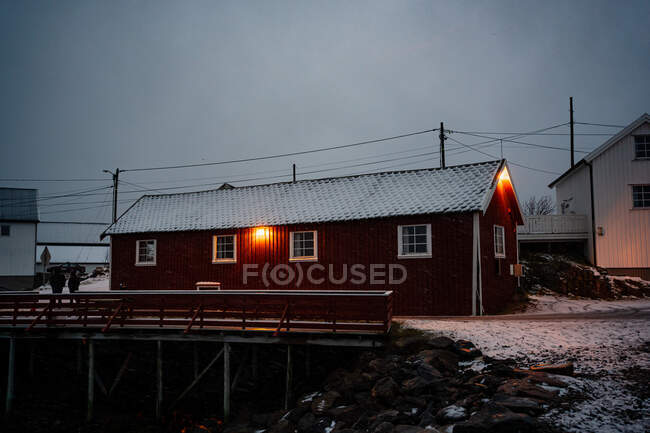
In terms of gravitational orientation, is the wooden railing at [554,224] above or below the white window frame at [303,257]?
above

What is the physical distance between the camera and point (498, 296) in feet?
58.2

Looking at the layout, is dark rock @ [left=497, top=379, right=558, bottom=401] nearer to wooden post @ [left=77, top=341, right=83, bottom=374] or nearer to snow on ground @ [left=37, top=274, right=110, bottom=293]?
wooden post @ [left=77, top=341, right=83, bottom=374]

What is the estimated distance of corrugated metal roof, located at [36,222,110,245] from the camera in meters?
58.5

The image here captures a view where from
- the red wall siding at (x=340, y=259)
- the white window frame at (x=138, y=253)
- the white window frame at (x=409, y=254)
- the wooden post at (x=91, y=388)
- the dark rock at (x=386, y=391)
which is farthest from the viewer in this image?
the white window frame at (x=138, y=253)

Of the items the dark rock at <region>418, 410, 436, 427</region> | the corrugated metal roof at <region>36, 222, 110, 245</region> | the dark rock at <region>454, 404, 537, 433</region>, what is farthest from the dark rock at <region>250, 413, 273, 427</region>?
the corrugated metal roof at <region>36, 222, 110, 245</region>

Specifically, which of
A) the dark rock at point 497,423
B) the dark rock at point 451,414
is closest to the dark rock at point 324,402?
the dark rock at point 451,414

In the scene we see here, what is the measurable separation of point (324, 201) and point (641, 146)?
16.0 meters

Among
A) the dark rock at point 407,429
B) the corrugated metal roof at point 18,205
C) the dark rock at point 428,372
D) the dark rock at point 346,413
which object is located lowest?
the dark rock at point 346,413

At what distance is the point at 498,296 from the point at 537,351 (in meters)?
7.74

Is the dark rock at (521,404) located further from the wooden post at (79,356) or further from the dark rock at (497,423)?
the wooden post at (79,356)

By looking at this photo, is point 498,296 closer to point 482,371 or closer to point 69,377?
point 482,371

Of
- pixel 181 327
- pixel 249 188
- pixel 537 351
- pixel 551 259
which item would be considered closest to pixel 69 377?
pixel 181 327

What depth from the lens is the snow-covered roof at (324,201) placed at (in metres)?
16.8

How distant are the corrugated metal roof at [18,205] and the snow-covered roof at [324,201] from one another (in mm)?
21093
